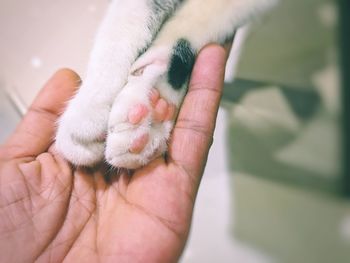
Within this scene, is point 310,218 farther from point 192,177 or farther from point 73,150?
point 73,150

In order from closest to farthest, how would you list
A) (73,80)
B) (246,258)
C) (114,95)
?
(114,95), (73,80), (246,258)

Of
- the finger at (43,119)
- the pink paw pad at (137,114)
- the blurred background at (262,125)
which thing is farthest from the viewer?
the blurred background at (262,125)

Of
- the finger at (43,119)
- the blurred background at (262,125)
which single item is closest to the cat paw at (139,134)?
the finger at (43,119)

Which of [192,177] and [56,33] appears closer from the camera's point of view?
[192,177]

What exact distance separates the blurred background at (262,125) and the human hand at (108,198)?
358 millimetres

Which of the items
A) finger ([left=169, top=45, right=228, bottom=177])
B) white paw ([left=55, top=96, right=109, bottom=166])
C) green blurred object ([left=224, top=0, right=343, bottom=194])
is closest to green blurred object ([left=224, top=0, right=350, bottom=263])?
green blurred object ([left=224, top=0, right=343, bottom=194])

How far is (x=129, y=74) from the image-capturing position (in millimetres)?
595

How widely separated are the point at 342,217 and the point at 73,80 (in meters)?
0.72

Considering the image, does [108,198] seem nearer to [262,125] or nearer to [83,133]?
[83,133]

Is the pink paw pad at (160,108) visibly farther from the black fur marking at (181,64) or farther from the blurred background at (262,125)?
the blurred background at (262,125)

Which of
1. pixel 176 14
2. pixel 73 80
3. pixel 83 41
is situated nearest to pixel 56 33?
pixel 83 41

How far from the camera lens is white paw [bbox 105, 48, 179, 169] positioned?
0.52 m

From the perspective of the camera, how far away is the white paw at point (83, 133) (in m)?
0.55

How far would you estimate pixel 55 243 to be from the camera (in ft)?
1.95
